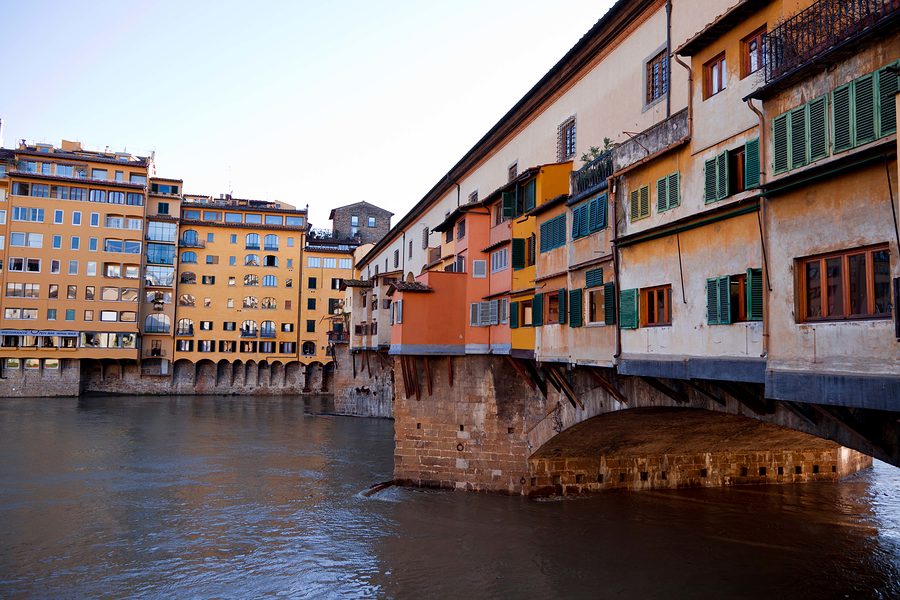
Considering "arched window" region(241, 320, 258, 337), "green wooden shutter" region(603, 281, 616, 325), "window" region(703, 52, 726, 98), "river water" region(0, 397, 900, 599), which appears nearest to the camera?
"window" region(703, 52, 726, 98)

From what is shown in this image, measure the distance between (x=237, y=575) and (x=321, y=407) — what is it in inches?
1806

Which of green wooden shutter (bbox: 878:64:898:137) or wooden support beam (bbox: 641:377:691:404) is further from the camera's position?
wooden support beam (bbox: 641:377:691:404)

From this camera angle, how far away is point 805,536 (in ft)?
66.8

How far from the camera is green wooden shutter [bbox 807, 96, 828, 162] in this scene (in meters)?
8.89

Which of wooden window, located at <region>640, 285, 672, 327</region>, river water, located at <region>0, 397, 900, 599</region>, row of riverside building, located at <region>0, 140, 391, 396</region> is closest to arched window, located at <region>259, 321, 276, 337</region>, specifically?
row of riverside building, located at <region>0, 140, 391, 396</region>

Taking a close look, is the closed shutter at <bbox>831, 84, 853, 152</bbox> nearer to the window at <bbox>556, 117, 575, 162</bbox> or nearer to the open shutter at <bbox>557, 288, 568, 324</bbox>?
the open shutter at <bbox>557, 288, 568, 324</bbox>

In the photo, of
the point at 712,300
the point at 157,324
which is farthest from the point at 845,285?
the point at 157,324

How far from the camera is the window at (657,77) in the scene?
1698 cm

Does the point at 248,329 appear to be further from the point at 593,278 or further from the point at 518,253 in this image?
the point at 593,278

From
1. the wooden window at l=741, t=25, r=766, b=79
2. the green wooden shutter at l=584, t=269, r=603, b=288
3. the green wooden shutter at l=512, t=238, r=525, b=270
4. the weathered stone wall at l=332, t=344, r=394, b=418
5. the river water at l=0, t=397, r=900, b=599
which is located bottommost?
the river water at l=0, t=397, r=900, b=599

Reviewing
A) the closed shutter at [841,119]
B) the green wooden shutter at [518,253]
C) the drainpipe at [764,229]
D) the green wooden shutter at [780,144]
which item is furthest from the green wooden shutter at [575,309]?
the closed shutter at [841,119]

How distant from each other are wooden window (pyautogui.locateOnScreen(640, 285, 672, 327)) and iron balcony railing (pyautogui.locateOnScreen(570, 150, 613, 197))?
3092 millimetres

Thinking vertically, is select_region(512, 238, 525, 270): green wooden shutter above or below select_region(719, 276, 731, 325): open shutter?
above

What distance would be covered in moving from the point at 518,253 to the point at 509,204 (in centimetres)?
188
